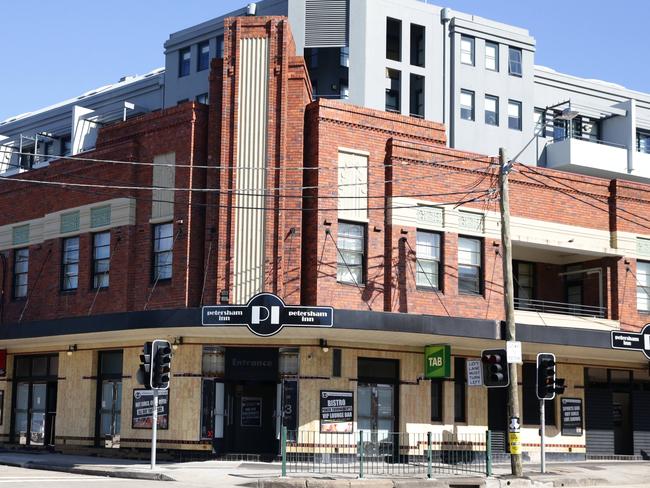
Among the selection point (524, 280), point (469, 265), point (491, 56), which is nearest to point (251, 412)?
point (469, 265)

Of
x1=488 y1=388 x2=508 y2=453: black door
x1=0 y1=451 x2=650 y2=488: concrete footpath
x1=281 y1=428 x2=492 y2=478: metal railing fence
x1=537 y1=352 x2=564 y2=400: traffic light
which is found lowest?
x1=0 y1=451 x2=650 y2=488: concrete footpath

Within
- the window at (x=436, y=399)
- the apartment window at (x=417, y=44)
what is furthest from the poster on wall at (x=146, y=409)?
the apartment window at (x=417, y=44)

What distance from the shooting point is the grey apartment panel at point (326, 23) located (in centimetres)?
5369

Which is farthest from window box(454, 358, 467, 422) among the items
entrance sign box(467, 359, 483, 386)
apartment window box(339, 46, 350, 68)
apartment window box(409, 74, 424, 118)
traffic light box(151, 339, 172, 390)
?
apartment window box(339, 46, 350, 68)

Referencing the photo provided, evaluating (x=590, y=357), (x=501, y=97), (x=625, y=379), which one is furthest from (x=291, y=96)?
(x=501, y=97)

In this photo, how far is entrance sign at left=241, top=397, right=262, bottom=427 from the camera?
29.6m

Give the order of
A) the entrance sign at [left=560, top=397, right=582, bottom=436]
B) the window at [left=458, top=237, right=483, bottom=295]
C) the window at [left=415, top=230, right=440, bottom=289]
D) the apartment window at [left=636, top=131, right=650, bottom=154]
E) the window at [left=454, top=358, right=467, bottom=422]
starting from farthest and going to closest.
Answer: the apartment window at [left=636, top=131, right=650, bottom=154] → the entrance sign at [left=560, top=397, right=582, bottom=436] → the window at [left=454, top=358, right=467, bottom=422] → the window at [left=458, top=237, right=483, bottom=295] → the window at [left=415, top=230, right=440, bottom=289]

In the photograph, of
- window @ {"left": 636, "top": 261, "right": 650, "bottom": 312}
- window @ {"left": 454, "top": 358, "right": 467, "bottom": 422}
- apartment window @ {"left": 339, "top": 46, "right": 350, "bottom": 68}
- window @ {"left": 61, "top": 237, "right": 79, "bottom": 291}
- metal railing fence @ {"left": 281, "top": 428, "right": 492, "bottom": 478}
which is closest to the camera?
metal railing fence @ {"left": 281, "top": 428, "right": 492, "bottom": 478}

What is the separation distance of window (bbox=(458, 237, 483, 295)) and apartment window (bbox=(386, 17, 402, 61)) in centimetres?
2611

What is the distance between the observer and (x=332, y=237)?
29016mm

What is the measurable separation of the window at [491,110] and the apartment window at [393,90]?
5.44 metres

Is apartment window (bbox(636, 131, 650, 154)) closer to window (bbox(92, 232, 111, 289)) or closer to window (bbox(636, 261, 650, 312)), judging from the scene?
window (bbox(636, 261, 650, 312))

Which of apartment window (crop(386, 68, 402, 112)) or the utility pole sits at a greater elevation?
apartment window (crop(386, 68, 402, 112))

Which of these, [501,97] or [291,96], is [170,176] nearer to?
[291,96]
